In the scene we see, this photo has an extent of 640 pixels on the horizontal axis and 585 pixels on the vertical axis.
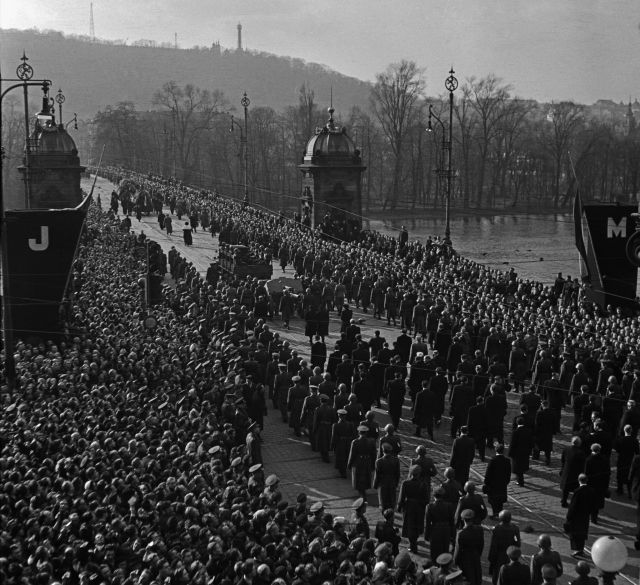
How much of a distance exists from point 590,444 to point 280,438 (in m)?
5.19

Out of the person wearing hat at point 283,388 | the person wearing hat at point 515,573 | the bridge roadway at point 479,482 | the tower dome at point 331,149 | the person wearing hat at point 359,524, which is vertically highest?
the tower dome at point 331,149

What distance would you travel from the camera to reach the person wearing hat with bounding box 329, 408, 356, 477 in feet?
42.5

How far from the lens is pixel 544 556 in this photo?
28.5ft

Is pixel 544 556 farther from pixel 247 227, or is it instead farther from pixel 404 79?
pixel 404 79

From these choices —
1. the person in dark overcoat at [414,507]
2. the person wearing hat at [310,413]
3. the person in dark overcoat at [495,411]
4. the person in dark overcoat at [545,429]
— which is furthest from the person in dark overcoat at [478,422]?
the person in dark overcoat at [414,507]

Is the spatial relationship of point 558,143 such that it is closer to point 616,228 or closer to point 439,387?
point 616,228

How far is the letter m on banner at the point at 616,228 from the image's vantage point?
74.5ft

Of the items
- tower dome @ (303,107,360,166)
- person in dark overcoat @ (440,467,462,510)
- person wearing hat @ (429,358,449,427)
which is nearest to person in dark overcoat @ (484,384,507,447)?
person wearing hat @ (429,358,449,427)

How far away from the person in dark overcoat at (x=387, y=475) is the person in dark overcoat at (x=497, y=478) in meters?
1.16

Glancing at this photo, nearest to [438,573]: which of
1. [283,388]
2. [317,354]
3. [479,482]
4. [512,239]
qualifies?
[479,482]

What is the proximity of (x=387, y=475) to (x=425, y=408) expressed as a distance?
10.1ft

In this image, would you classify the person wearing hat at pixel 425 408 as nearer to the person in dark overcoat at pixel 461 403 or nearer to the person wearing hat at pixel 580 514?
the person in dark overcoat at pixel 461 403

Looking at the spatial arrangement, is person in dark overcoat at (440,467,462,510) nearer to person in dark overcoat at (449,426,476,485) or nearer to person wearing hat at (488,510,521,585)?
person wearing hat at (488,510,521,585)

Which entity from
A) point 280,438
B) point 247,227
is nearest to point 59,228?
point 280,438
